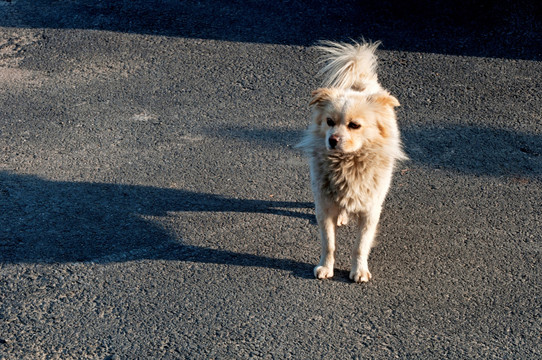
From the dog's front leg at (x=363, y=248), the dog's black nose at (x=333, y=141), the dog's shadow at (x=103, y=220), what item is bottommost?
the dog's shadow at (x=103, y=220)

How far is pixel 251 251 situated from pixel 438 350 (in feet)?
4.91

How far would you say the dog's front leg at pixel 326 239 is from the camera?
13.6 feet

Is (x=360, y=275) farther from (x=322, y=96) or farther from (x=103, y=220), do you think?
(x=103, y=220)

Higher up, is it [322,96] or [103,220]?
[322,96]

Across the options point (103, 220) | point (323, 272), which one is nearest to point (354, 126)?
point (323, 272)

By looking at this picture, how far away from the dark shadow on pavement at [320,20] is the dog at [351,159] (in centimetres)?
359

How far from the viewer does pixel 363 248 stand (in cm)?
417

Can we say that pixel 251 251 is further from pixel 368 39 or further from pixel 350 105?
pixel 368 39

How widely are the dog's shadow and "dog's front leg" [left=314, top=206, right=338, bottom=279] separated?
136 mm

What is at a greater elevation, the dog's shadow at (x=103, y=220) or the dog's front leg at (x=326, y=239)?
the dog's front leg at (x=326, y=239)

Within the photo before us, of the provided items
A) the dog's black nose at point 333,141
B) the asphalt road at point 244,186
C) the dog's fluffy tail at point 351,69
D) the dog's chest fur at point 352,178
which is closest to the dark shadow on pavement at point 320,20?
the asphalt road at point 244,186

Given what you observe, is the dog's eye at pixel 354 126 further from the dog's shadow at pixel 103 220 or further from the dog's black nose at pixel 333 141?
the dog's shadow at pixel 103 220

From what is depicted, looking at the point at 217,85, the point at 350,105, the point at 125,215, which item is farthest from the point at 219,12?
the point at 350,105

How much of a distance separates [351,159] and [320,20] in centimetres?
438
